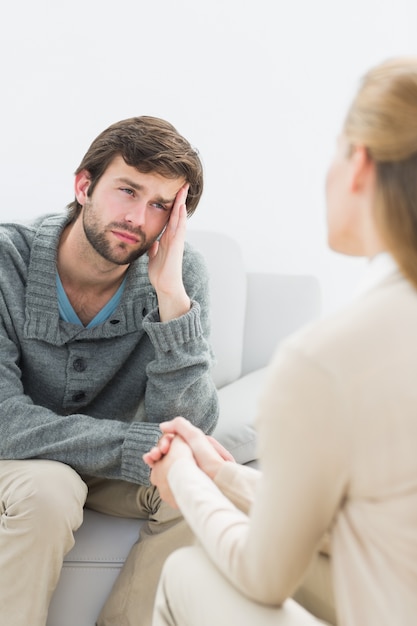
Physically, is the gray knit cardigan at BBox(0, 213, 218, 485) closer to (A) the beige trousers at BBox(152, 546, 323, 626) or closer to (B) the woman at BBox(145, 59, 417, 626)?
(A) the beige trousers at BBox(152, 546, 323, 626)

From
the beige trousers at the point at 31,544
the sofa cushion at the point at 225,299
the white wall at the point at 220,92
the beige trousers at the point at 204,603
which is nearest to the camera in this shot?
the beige trousers at the point at 204,603

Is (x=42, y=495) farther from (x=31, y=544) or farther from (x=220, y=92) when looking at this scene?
(x=220, y=92)

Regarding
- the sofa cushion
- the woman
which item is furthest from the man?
the woman

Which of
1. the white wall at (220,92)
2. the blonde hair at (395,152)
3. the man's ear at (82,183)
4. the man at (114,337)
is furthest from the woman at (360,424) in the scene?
the white wall at (220,92)

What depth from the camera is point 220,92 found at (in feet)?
9.37

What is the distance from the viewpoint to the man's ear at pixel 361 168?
996mm

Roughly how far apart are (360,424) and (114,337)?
1.21 m

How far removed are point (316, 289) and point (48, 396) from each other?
3.08ft

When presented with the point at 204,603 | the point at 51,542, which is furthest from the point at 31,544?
the point at 204,603

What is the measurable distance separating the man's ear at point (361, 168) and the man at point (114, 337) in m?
0.96

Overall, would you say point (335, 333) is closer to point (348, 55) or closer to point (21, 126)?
point (21, 126)

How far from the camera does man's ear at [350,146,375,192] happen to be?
1.00 meters

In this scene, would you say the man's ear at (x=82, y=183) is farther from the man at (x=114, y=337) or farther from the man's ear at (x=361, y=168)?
the man's ear at (x=361, y=168)

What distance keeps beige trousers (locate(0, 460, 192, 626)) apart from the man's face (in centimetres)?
53
